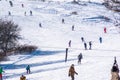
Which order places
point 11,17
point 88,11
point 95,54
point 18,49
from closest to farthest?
point 95,54 → point 18,49 → point 11,17 → point 88,11

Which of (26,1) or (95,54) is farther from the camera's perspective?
(26,1)

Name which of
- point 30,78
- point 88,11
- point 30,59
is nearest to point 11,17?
point 88,11

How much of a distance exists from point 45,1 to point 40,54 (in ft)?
141

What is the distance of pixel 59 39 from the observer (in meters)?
60.6

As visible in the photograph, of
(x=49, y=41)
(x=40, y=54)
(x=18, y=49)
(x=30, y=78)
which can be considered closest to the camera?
(x=30, y=78)

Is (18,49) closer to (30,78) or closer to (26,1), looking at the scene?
(30,78)

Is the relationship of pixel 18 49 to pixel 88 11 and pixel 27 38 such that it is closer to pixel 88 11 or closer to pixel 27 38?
pixel 27 38

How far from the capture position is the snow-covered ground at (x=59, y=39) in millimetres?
32303

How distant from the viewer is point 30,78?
99.5ft

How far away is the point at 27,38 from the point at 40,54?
1261cm

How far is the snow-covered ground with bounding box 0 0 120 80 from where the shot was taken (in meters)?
32.3

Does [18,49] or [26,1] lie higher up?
[26,1]

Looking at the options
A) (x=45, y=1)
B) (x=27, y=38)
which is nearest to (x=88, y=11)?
(x=45, y=1)

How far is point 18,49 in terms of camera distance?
178 ft
